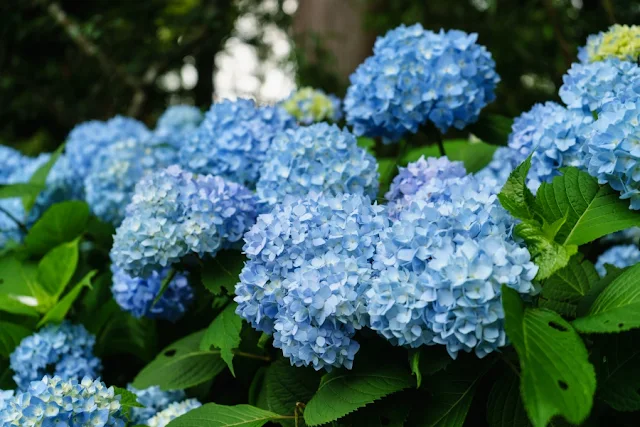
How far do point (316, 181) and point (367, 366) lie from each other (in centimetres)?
54

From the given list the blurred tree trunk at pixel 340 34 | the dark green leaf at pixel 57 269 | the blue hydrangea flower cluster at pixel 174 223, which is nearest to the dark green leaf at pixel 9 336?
the dark green leaf at pixel 57 269

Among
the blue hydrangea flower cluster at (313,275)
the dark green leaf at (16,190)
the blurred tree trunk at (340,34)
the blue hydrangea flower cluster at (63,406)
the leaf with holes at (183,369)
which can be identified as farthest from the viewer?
the blurred tree trunk at (340,34)

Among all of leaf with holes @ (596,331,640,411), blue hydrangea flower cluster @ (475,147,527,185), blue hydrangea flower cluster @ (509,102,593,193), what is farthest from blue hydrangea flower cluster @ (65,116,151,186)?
leaf with holes @ (596,331,640,411)

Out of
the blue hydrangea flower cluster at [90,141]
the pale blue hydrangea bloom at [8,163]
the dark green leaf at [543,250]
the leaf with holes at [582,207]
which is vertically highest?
the dark green leaf at [543,250]

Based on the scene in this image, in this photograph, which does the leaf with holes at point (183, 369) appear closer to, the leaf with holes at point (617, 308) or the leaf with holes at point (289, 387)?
the leaf with holes at point (289, 387)

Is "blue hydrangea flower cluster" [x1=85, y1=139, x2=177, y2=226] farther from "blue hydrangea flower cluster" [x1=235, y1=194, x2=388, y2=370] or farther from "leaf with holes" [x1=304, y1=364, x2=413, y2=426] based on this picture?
"leaf with holes" [x1=304, y1=364, x2=413, y2=426]

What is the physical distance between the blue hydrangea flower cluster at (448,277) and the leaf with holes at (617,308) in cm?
13

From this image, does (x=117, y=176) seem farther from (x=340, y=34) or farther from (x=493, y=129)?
(x=340, y=34)

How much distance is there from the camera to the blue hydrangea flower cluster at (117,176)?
2488 millimetres

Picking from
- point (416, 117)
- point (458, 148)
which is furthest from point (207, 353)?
point (458, 148)

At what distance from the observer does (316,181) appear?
1675mm

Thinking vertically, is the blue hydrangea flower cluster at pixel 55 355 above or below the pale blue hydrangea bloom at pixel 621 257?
above

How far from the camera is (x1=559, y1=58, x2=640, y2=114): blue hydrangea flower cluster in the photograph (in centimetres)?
155

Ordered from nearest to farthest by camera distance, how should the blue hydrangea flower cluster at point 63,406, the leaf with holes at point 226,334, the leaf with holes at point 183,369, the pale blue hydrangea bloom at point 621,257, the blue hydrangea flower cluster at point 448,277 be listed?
the blue hydrangea flower cluster at point 448,277
the blue hydrangea flower cluster at point 63,406
the leaf with holes at point 226,334
the leaf with holes at point 183,369
the pale blue hydrangea bloom at point 621,257
